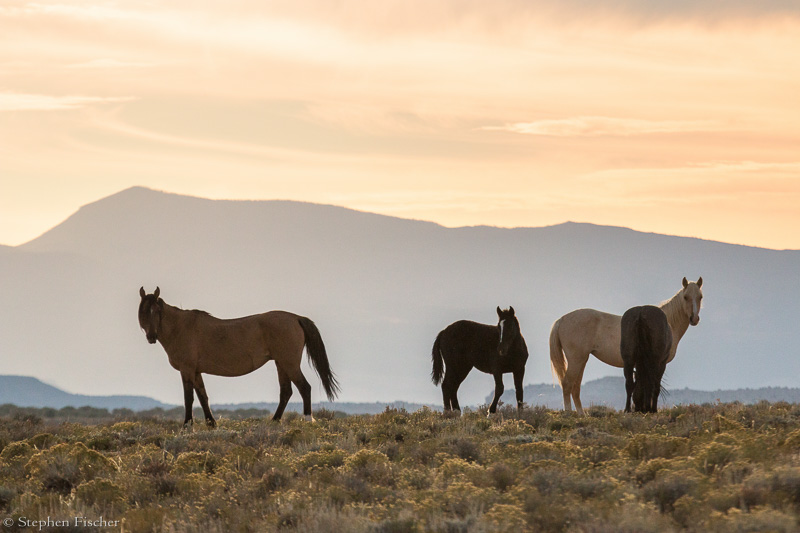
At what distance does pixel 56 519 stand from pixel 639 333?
1095 cm

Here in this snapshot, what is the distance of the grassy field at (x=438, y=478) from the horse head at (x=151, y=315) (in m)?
2.79

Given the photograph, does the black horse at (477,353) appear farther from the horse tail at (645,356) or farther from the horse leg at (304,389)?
the horse leg at (304,389)

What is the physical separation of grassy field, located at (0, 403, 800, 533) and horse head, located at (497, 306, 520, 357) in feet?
10.4

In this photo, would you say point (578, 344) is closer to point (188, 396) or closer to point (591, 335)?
point (591, 335)

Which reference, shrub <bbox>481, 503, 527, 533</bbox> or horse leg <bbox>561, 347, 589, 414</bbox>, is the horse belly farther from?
shrub <bbox>481, 503, 527, 533</bbox>

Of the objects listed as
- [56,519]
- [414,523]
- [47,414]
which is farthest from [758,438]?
[47,414]

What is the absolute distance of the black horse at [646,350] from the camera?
18.0m

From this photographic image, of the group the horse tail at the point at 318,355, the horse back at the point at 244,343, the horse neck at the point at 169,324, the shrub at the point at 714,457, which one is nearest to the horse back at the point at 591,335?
the horse tail at the point at 318,355

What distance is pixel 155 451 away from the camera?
1474 cm

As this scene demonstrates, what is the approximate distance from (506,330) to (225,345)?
546 cm

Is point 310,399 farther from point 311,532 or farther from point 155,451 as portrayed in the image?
point 311,532

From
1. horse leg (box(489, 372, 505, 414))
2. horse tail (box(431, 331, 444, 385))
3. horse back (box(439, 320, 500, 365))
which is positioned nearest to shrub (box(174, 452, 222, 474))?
horse leg (box(489, 372, 505, 414))

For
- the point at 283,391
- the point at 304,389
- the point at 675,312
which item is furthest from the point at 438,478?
the point at 675,312

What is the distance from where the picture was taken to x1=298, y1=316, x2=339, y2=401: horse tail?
781 inches
